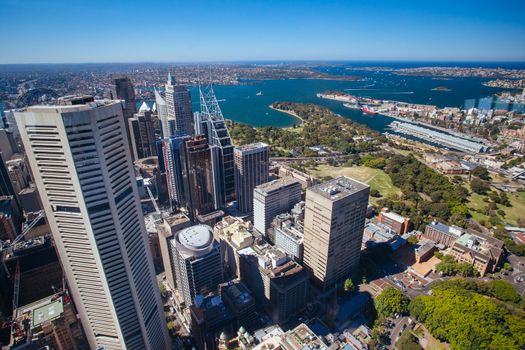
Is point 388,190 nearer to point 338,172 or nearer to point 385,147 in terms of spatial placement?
point 338,172

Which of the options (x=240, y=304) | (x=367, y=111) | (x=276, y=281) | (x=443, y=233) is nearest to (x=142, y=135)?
(x=240, y=304)

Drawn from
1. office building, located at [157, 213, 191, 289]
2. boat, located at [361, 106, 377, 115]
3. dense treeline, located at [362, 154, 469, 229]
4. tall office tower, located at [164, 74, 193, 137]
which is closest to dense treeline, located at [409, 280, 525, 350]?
dense treeline, located at [362, 154, 469, 229]

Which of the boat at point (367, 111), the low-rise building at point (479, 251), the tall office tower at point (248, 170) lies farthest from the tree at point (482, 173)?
the boat at point (367, 111)

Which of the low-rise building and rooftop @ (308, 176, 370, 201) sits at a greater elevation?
rooftop @ (308, 176, 370, 201)

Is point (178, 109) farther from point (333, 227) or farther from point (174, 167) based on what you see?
point (333, 227)

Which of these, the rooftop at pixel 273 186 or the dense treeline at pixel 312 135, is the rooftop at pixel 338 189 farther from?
the dense treeline at pixel 312 135

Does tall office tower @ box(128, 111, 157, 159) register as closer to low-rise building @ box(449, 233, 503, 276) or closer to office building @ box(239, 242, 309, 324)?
office building @ box(239, 242, 309, 324)
